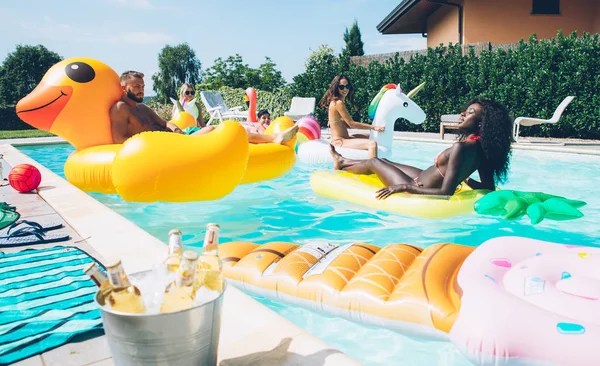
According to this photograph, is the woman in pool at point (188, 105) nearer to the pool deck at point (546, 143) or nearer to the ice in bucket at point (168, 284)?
the pool deck at point (546, 143)

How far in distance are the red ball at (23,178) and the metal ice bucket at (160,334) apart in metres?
4.31

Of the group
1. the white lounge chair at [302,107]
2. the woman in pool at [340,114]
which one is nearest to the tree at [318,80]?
the white lounge chair at [302,107]

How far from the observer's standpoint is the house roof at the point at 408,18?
16.1 meters

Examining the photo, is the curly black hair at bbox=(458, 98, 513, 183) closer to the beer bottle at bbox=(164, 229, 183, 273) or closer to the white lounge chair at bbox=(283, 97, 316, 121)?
the beer bottle at bbox=(164, 229, 183, 273)

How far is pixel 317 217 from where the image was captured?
5.25m

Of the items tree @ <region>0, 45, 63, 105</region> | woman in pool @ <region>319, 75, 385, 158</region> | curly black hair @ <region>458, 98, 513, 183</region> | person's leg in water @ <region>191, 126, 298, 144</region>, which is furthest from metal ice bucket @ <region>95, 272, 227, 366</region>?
tree @ <region>0, 45, 63, 105</region>

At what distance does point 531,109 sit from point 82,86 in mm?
9983

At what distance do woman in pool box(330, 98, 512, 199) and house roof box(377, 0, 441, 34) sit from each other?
12.4 metres

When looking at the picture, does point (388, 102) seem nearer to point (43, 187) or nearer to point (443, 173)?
point (443, 173)

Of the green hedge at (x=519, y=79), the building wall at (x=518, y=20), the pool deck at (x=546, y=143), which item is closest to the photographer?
the pool deck at (x=546, y=143)

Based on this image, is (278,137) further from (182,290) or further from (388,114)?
(182,290)

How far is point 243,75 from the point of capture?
1404 inches

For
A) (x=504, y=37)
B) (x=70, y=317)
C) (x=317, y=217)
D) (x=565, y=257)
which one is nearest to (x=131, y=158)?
(x=317, y=217)

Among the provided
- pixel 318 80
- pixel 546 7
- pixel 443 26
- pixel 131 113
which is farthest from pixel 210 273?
pixel 443 26
